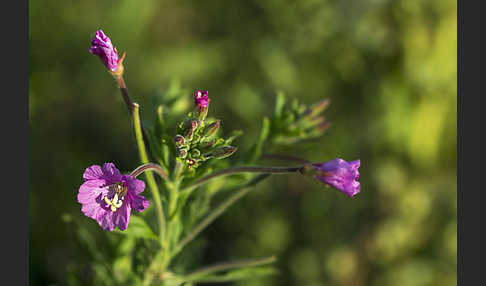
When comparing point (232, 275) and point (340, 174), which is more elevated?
point (340, 174)

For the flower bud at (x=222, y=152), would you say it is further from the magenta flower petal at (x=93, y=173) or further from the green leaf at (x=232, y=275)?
the green leaf at (x=232, y=275)

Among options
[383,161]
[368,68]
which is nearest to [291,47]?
[368,68]

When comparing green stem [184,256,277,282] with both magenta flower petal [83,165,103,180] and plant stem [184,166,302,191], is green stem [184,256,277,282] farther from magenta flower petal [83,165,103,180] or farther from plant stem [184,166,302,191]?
magenta flower petal [83,165,103,180]

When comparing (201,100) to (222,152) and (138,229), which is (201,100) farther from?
(138,229)

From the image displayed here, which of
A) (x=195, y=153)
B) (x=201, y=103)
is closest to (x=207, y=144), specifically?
(x=195, y=153)

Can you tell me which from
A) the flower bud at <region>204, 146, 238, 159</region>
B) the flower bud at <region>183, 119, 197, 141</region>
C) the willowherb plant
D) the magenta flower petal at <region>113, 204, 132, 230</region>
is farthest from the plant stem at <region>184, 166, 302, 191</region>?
the magenta flower petal at <region>113, 204, 132, 230</region>

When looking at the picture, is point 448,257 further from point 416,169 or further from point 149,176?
Answer: point 149,176
